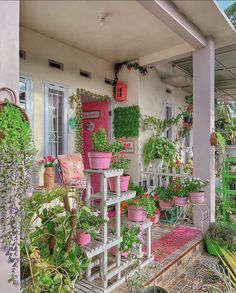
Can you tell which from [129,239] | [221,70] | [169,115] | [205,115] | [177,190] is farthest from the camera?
[169,115]

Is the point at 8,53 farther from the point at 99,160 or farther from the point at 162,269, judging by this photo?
the point at 162,269

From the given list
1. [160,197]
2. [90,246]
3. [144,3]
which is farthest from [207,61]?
[90,246]

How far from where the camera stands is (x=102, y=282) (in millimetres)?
2088

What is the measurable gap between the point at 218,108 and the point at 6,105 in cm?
562

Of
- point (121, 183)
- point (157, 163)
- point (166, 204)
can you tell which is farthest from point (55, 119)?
point (166, 204)

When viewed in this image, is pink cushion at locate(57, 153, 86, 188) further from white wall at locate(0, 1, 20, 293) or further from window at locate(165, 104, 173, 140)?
window at locate(165, 104, 173, 140)

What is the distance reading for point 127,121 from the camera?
15.0 feet

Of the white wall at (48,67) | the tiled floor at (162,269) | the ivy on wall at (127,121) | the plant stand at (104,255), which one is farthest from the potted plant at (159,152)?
the plant stand at (104,255)

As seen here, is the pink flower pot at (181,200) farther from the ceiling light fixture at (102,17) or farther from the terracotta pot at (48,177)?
the ceiling light fixture at (102,17)

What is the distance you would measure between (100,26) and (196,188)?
2.54 meters

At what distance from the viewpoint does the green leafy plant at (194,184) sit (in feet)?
11.0

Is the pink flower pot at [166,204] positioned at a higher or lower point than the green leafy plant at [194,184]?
lower

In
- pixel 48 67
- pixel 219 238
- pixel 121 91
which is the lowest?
pixel 219 238

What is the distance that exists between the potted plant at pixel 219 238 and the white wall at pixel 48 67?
7.81ft
